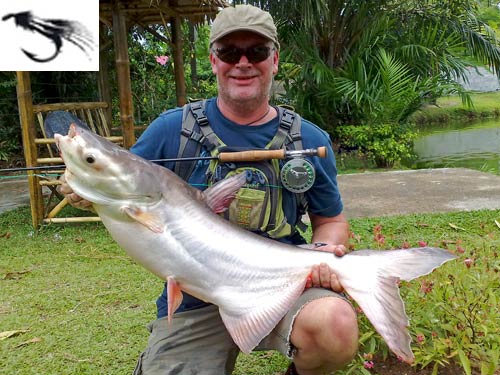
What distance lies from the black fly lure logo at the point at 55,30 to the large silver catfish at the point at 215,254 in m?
3.99

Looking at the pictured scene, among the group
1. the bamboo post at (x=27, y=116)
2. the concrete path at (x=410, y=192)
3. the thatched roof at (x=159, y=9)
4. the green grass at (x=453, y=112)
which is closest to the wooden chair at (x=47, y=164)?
the bamboo post at (x=27, y=116)

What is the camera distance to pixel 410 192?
748 centimetres

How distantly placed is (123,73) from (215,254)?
4.53 meters

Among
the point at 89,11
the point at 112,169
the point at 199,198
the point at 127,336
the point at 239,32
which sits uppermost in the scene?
the point at 89,11

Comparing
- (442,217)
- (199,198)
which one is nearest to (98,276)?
(199,198)

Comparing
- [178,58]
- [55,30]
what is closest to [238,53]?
[55,30]

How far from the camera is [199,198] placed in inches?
94.2

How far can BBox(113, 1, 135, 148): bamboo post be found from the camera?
629 centimetres

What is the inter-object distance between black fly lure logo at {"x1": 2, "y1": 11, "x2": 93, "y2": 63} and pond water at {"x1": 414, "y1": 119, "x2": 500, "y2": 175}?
766 cm

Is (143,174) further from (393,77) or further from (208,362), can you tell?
(393,77)

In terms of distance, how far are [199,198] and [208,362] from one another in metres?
0.87

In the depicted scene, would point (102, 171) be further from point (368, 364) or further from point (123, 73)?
point (123, 73)

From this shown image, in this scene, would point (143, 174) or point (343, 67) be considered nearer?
point (143, 174)

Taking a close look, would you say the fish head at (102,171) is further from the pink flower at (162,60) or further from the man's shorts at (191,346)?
the pink flower at (162,60)
